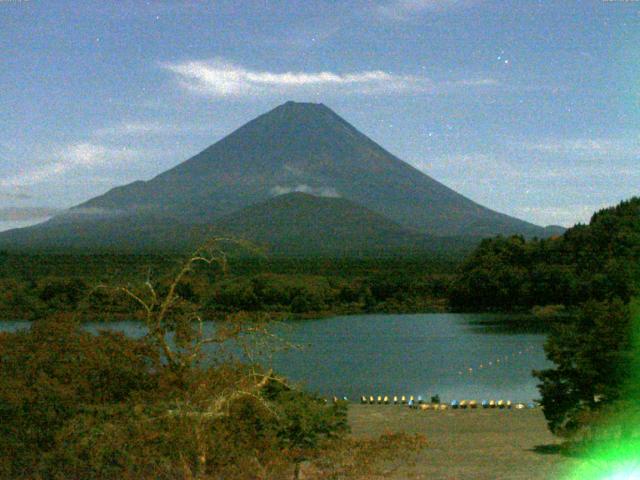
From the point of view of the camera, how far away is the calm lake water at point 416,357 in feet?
103

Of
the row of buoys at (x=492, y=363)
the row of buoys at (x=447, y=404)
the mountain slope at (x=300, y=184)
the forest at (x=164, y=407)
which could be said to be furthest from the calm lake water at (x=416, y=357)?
the mountain slope at (x=300, y=184)

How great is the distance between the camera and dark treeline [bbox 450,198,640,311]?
207ft

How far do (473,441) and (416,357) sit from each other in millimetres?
24273

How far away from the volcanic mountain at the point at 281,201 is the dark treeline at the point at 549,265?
59825 millimetres

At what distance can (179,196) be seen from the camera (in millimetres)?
169625

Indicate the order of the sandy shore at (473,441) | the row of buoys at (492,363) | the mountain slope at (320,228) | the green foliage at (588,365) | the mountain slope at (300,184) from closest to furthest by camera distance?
the sandy shore at (473,441), the green foliage at (588,365), the row of buoys at (492,363), the mountain slope at (320,228), the mountain slope at (300,184)

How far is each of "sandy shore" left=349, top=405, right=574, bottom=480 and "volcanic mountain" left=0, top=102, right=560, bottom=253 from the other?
9972 cm

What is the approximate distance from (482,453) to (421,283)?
5698 centimetres

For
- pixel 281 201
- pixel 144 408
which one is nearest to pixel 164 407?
pixel 144 408

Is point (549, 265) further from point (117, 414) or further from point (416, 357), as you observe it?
point (117, 414)

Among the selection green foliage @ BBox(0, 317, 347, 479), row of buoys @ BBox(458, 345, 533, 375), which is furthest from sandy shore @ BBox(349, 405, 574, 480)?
row of buoys @ BBox(458, 345, 533, 375)

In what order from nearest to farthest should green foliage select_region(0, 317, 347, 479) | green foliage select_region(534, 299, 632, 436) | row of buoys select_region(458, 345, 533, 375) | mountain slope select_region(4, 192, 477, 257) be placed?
green foliage select_region(0, 317, 347, 479) < green foliage select_region(534, 299, 632, 436) < row of buoys select_region(458, 345, 533, 375) < mountain slope select_region(4, 192, 477, 257)

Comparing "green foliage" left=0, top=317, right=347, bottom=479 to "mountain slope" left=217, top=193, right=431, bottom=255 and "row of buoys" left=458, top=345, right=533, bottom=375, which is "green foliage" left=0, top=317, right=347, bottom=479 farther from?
"mountain slope" left=217, top=193, right=431, bottom=255

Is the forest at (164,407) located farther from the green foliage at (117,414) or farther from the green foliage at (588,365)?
the green foliage at (588,365)
